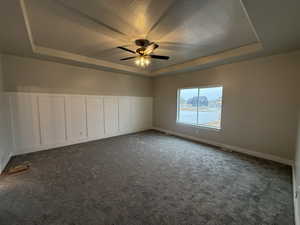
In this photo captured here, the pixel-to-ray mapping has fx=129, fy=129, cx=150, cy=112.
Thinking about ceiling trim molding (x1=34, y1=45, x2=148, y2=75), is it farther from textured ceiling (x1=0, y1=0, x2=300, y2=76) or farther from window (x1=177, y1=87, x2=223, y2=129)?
window (x1=177, y1=87, x2=223, y2=129)

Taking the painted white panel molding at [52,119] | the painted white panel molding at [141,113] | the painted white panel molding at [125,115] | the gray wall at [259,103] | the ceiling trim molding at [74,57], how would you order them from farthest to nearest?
the painted white panel molding at [141,113], the painted white panel molding at [125,115], the painted white panel molding at [52,119], the ceiling trim molding at [74,57], the gray wall at [259,103]

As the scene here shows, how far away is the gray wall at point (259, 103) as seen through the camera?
2889 millimetres

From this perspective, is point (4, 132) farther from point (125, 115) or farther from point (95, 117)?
point (125, 115)

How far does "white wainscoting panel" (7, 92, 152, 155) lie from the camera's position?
10.9ft

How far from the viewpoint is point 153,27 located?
2307mm

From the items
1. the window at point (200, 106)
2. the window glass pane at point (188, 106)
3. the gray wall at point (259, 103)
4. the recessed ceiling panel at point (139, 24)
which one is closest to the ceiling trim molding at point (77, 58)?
the recessed ceiling panel at point (139, 24)

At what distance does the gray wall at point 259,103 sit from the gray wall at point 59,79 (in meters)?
3.11

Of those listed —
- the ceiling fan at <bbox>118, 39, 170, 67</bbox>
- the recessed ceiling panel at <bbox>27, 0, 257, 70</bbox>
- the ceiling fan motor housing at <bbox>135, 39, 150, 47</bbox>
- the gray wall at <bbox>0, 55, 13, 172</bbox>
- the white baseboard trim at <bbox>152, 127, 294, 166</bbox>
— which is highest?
the recessed ceiling panel at <bbox>27, 0, 257, 70</bbox>

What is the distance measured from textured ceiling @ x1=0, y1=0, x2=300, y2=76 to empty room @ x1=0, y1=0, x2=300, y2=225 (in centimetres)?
2

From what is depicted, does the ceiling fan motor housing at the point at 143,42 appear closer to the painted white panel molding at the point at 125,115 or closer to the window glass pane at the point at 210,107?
the window glass pane at the point at 210,107

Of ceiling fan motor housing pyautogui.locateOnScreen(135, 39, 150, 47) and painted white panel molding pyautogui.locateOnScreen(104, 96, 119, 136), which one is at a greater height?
ceiling fan motor housing pyautogui.locateOnScreen(135, 39, 150, 47)

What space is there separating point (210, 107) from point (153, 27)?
3.17 metres

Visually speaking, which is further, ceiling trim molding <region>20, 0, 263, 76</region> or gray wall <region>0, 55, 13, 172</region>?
ceiling trim molding <region>20, 0, 263, 76</region>

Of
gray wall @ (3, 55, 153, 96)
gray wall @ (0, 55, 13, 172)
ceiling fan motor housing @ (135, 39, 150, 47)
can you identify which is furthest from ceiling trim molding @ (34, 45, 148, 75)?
ceiling fan motor housing @ (135, 39, 150, 47)
